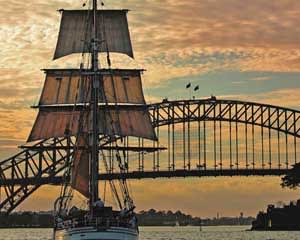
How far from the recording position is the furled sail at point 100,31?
82875mm

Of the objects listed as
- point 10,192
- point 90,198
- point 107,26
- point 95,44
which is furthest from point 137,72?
point 10,192

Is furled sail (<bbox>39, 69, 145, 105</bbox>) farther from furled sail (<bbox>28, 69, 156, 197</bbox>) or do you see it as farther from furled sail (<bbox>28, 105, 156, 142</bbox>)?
furled sail (<bbox>28, 105, 156, 142</bbox>)

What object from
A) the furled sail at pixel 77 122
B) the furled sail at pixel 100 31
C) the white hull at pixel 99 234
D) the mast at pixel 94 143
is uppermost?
the furled sail at pixel 100 31

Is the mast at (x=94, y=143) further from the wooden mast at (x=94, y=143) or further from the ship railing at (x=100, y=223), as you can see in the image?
the ship railing at (x=100, y=223)

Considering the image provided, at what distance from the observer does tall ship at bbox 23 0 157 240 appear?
68.5 metres

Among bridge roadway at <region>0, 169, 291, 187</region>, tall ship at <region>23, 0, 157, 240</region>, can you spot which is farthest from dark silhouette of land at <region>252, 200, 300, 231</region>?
tall ship at <region>23, 0, 157, 240</region>

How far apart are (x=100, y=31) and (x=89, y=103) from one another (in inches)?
442

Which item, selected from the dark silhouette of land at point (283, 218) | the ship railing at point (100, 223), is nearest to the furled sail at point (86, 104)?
the ship railing at point (100, 223)

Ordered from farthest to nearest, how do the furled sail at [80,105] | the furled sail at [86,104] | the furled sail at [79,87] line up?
the furled sail at [79,87]
the furled sail at [80,105]
the furled sail at [86,104]

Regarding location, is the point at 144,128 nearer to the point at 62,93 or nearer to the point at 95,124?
the point at 62,93

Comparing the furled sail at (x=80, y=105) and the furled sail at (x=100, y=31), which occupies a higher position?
the furled sail at (x=100, y=31)

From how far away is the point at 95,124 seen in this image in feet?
213

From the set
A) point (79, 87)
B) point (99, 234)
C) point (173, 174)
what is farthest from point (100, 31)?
point (173, 174)

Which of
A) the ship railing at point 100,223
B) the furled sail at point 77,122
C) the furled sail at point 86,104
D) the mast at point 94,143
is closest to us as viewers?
the ship railing at point 100,223
